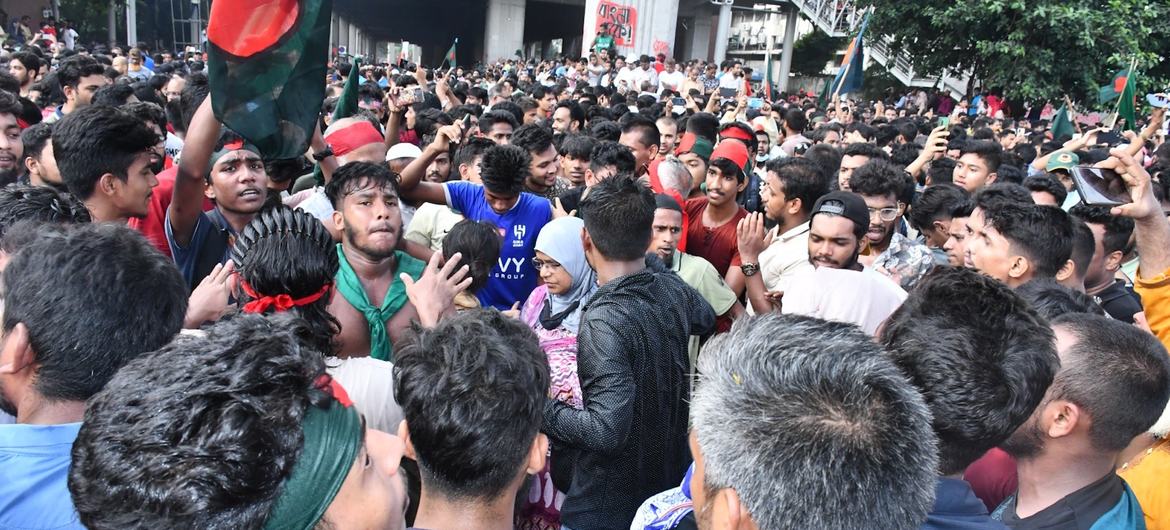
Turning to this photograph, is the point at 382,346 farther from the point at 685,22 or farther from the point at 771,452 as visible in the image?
the point at 685,22

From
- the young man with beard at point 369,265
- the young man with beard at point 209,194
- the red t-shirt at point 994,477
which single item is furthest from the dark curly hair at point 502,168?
the red t-shirt at point 994,477

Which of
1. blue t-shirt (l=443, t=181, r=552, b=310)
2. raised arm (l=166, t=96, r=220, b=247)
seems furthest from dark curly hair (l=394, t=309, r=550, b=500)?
blue t-shirt (l=443, t=181, r=552, b=310)

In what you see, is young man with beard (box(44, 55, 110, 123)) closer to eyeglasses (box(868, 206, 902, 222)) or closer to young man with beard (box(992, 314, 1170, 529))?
eyeglasses (box(868, 206, 902, 222))

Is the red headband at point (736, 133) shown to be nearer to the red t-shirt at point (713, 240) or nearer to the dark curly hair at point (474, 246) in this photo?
the red t-shirt at point (713, 240)

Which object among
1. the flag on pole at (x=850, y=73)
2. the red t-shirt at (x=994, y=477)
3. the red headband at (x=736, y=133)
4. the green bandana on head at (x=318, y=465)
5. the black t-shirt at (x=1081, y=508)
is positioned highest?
the flag on pole at (x=850, y=73)

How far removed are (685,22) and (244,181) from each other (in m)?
32.5

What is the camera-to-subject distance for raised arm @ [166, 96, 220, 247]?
9.05ft

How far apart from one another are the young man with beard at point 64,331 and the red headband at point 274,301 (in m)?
0.50

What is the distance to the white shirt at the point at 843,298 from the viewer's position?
9.00 ft

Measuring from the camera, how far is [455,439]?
167cm

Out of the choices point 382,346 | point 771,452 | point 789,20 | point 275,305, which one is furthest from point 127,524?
point 789,20

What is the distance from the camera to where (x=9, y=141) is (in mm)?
4586

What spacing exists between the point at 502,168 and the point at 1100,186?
111 inches

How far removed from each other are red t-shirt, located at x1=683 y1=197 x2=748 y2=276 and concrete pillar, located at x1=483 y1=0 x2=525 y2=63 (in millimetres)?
25276
